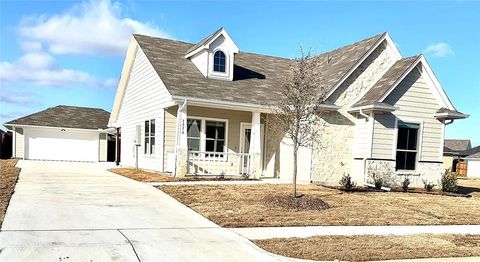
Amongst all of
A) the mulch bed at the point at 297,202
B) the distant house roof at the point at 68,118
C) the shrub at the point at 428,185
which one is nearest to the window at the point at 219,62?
the mulch bed at the point at 297,202

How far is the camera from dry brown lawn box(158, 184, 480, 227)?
9578mm

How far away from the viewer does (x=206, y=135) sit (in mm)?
17531

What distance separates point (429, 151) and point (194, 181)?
9.85 meters

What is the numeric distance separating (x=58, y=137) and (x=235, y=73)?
62.9 ft

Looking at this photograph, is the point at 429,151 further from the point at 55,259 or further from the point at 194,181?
the point at 55,259

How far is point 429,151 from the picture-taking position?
667 inches

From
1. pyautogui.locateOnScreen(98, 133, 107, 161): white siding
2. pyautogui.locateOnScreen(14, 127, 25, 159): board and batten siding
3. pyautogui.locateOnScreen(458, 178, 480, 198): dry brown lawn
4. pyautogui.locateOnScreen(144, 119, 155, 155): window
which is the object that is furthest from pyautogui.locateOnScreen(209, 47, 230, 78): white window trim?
pyautogui.locateOnScreen(14, 127, 25, 159): board and batten siding

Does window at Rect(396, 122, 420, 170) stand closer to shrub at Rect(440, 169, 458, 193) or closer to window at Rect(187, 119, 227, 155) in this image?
shrub at Rect(440, 169, 458, 193)

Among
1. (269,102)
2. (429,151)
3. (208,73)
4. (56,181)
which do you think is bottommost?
(56,181)

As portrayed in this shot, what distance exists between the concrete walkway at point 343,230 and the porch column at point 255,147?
7903 millimetres

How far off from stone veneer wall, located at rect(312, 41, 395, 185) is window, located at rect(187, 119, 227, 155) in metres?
4.17

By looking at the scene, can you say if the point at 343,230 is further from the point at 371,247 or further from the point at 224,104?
the point at 224,104

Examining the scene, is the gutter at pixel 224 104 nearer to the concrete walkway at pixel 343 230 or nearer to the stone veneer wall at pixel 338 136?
the stone veneer wall at pixel 338 136

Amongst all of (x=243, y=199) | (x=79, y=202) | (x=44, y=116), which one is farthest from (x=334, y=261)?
(x=44, y=116)
